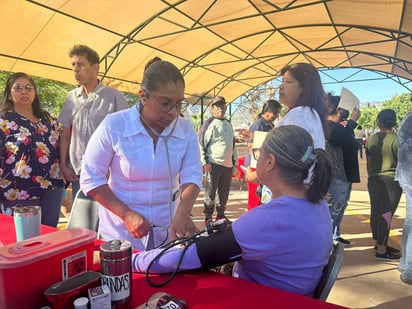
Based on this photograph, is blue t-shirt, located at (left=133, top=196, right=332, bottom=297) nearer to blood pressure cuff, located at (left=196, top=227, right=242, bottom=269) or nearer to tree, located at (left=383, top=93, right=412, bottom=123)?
blood pressure cuff, located at (left=196, top=227, right=242, bottom=269)

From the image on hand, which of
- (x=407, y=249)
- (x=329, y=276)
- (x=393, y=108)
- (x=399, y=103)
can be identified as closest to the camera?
(x=329, y=276)

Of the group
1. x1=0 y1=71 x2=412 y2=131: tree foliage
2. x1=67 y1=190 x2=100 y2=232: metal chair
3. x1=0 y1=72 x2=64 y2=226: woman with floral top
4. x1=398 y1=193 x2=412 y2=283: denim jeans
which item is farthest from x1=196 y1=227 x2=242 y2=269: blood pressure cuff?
x1=0 y1=71 x2=412 y2=131: tree foliage

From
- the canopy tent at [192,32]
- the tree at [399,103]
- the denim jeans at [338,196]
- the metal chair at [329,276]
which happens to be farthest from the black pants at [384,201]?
the tree at [399,103]

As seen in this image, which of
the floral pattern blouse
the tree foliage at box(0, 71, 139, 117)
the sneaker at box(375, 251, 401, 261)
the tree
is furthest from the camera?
the tree

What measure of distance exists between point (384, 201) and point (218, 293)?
3.29 metres

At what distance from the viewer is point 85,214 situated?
1.75m

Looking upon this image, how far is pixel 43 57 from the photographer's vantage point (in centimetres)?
811

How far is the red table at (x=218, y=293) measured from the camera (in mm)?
951

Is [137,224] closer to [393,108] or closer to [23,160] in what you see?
[23,160]

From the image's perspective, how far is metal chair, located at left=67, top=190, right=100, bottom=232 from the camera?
1.74 meters

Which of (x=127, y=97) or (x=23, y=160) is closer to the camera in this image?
(x=23, y=160)

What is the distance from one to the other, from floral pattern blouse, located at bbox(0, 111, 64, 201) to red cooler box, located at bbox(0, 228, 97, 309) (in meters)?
1.61

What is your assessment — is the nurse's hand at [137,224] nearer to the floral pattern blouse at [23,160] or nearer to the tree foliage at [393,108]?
the floral pattern blouse at [23,160]

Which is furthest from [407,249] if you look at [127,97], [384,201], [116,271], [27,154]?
[127,97]
